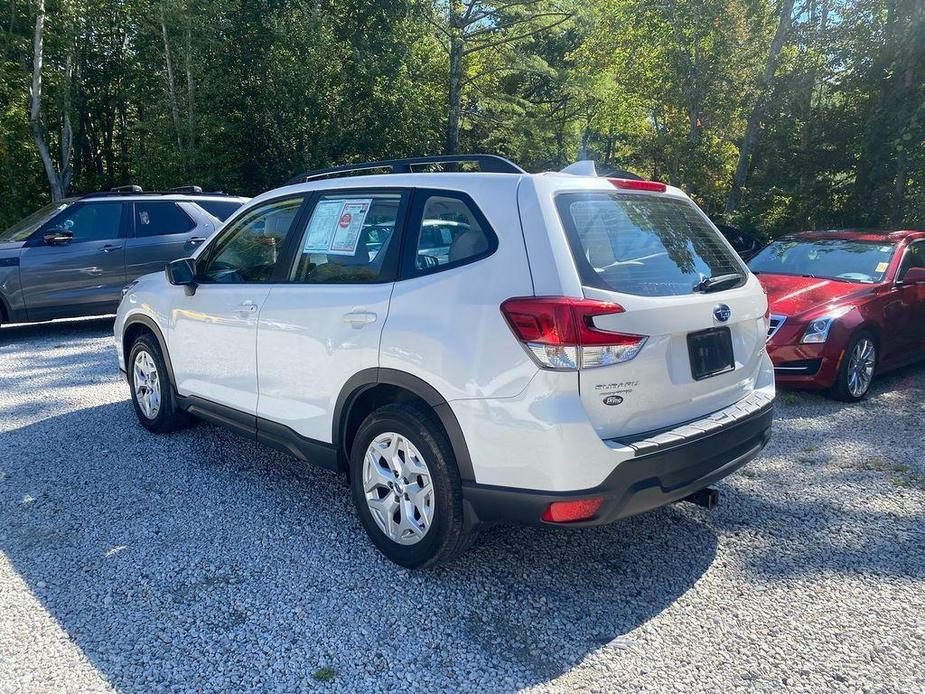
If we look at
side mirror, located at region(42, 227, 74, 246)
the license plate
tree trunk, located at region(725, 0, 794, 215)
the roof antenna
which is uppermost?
tree trunk, located at region(725, 0, 794, 215)

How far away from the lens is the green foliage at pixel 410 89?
14.6 m

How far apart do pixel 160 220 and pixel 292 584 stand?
7.93 metres

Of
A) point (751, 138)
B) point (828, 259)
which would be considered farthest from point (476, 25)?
point (828, 259)

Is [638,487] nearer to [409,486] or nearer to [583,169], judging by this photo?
[409,486]

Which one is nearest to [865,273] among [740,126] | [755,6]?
[755,6]

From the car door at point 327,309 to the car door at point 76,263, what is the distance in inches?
256

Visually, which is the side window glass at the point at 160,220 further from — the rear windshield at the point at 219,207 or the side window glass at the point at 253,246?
the side window glass at the point at 253,246

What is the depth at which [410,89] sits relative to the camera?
2172 centimetres

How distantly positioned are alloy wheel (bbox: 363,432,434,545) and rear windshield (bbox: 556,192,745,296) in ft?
3.71

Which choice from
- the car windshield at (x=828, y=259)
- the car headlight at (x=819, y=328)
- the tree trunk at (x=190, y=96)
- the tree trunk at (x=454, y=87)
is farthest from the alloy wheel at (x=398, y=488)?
the tree trunk at (x=454, y=87)

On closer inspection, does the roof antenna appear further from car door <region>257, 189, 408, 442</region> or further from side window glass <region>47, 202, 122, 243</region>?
side window glass <region>47, 202, 122, 243</region>

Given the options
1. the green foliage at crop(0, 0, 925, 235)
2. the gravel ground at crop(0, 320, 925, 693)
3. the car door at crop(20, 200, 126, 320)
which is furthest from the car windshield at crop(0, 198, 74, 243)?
the green foliage at crop(0, 0, 925, 235)

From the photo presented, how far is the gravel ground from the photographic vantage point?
8.52 ft

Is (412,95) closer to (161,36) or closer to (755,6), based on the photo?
(161,36)
